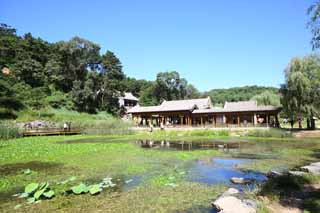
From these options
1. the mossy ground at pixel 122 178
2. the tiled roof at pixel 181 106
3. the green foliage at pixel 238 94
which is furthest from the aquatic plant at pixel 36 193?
the green foliage at pixel 238 94

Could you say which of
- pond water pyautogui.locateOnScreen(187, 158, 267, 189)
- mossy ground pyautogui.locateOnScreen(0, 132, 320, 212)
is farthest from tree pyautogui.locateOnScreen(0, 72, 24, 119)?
pond water pyautogui.locateOnScreen(187, 158, 267, 189)

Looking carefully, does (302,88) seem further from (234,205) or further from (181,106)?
(234,205)

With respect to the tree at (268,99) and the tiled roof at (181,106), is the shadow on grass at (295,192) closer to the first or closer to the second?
the tiled roof at (181,106)

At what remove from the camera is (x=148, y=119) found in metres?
45.2

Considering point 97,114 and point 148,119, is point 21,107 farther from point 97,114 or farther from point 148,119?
point 148,119

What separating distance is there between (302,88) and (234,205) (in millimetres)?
23319

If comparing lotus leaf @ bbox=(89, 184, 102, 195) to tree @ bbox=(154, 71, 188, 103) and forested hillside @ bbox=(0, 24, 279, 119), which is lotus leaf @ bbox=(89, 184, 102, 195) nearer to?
forested hillside @ bbox=(0, 24, 279, 119)

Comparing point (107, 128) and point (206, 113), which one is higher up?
point (206, 113)

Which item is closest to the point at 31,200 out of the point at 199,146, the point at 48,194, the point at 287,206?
the point at 48,194

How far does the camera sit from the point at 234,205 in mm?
5027

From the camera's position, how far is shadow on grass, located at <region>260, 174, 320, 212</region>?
5.12 meters

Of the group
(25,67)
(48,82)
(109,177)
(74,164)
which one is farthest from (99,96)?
(109,177)

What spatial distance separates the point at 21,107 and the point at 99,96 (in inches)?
586

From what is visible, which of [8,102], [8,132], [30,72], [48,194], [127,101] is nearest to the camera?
[48,194]
